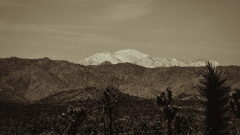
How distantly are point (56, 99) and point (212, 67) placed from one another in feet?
552

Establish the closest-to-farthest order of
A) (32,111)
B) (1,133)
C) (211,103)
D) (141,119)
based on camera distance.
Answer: (211,103) < (1,133) < (141,119) < (32,111)

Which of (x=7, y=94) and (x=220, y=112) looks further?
(x=7, y=94)

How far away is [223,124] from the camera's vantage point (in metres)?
7.70

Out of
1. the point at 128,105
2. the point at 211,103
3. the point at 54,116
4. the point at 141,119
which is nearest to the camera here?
the point at 211,103

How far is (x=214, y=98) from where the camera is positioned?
24.8 ft

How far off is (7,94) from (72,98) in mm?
55338

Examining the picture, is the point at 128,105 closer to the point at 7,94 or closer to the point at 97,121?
the point at 97,121

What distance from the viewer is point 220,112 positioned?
765cm

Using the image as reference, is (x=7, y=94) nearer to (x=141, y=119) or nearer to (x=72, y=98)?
(x=72, y=98)

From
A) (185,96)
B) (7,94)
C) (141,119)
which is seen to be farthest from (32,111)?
(185,96)

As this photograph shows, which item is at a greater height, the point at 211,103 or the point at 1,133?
the point at 211,103

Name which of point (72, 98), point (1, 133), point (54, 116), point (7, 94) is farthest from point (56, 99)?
point (1, 133)

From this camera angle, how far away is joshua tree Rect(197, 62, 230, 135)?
7480 mm

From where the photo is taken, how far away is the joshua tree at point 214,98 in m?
7.48
